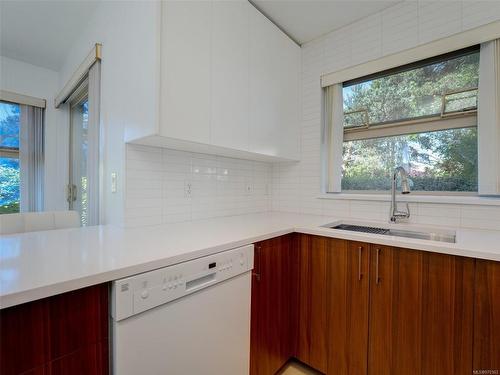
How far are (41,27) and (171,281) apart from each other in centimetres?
256

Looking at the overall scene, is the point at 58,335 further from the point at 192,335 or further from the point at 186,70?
the point at 186,70

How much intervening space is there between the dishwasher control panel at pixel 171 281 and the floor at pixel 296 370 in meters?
0.93

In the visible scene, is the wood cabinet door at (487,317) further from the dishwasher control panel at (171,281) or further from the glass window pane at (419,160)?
the dishwasher control panel at (171,281)

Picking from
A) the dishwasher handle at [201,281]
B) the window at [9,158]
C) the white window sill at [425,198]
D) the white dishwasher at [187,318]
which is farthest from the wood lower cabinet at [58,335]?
the window at [9,158]

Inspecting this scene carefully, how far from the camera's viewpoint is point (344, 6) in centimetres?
179

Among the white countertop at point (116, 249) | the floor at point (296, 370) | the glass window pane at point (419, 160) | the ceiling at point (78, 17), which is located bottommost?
the floor at point (296, 370)

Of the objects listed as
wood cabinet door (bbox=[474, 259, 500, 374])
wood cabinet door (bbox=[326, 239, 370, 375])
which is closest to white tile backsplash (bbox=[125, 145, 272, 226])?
wood cabinet door (bbox=[326, 239, 370, 375])

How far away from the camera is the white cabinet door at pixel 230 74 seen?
146 cm

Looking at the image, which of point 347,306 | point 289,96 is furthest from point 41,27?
point 347,306

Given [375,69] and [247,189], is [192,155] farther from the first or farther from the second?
[375,69]

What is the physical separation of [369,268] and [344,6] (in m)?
1.87

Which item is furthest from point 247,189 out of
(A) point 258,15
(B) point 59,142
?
(B) point 59,142

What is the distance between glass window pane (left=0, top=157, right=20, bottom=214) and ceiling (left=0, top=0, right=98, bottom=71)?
1.14m

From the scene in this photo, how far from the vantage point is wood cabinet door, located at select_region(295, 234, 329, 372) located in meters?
1.45
